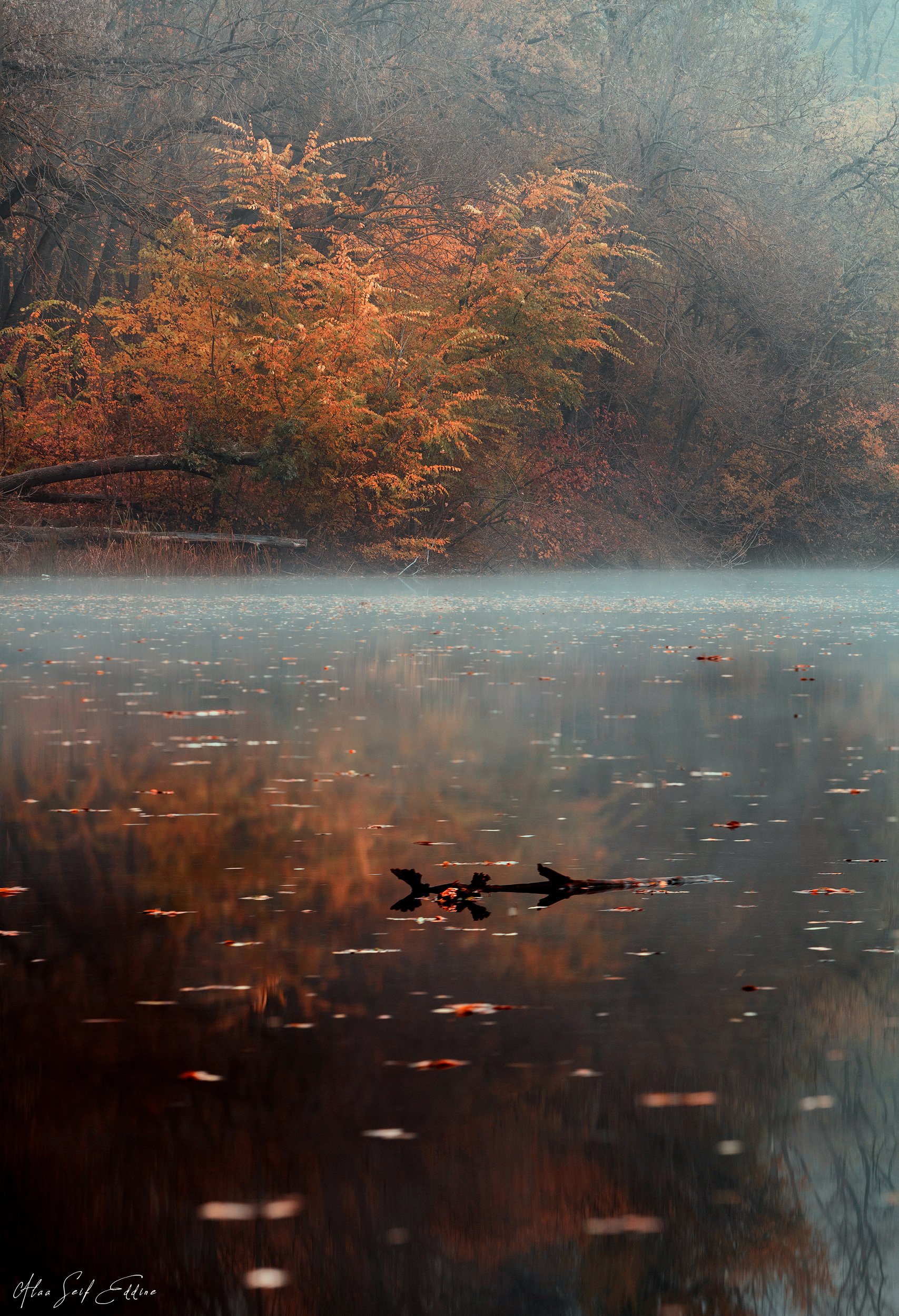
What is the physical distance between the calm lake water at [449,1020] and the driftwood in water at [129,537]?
21.1m

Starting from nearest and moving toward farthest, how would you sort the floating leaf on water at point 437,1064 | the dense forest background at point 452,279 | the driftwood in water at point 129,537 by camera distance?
the floating leaf on water at point 437,1064, the driftwood in water at point 129,537, the dense forest background at point 452,279

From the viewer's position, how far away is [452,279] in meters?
34.0

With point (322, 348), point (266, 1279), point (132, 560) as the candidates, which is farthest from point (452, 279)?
point (266, 1279)

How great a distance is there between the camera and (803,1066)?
9.98 feet

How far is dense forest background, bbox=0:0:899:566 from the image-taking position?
97.8 feet

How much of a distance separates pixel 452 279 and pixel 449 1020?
31858mm

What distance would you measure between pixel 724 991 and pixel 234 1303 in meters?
1.69

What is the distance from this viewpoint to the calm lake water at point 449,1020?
226cm

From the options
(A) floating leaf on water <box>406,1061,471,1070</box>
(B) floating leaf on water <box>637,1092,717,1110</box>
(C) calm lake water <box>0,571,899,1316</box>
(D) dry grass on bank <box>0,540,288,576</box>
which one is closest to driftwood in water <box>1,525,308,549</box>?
(D) dry grass on bank <box>0,540,288,576</box>

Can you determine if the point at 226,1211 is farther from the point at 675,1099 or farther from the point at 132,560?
the point at 132,560

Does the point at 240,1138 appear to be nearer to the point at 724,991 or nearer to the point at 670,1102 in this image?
the point at 670,1102

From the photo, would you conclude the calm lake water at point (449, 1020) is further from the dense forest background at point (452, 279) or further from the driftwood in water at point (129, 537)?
the dense forest background at point (452, 279)

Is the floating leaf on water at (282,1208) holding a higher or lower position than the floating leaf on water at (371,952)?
higher

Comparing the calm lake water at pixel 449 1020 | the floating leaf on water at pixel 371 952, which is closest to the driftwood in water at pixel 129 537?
the calm lake water at pixel 449 1020
